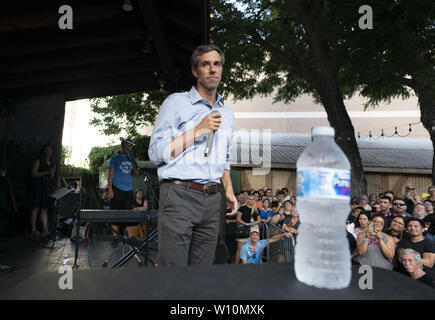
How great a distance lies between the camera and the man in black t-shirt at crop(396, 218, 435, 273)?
13.0ft

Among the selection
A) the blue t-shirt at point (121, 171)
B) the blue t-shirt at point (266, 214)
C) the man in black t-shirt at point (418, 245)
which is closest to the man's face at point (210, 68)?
the man in black t-shirt at point (418, 245)

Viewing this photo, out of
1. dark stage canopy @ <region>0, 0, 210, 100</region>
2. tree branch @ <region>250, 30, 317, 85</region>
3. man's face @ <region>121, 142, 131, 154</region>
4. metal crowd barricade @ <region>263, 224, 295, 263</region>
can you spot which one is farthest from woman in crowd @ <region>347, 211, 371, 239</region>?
tree branch @ <region>250, 30, 317, 85</region>

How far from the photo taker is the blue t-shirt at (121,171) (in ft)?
20.7

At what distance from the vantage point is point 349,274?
44.8 inches

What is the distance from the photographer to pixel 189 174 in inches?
73.0

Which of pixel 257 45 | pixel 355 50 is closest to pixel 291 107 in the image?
pixel 257 45

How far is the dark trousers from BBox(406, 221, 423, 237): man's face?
348cm

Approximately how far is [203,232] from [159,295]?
1.06 metres

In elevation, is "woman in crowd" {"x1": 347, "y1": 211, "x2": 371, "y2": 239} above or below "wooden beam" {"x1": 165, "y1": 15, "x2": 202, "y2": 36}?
below

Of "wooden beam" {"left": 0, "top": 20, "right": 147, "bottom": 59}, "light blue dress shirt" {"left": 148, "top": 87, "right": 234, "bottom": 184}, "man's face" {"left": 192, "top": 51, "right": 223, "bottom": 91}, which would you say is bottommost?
"light blue dress shirt" {"left": 148, "top": 87, "right": 234, "bottom": 184}

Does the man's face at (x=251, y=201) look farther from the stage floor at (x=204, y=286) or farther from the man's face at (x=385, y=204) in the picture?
the stage floor at (x=204, y=286)

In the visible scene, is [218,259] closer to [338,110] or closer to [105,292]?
[105,292]

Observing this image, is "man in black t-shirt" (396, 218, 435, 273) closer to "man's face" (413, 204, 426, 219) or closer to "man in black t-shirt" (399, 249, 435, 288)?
"man in black t-shirt" (399, 249, 435, 288)

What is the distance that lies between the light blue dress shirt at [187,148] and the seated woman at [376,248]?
3301 millimetres
